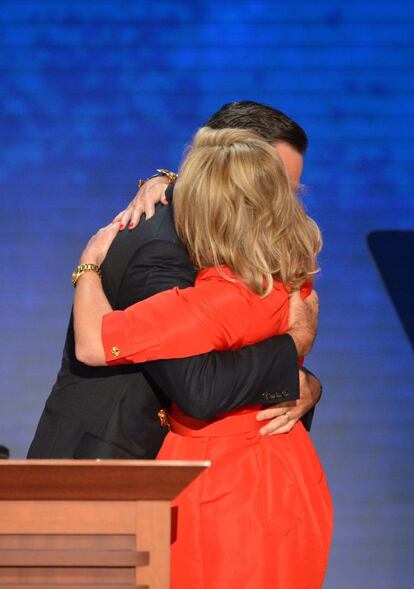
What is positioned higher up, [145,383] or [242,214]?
[242,214]

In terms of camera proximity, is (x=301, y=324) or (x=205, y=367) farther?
(x=301, y=324)

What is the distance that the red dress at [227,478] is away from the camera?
6.25ft

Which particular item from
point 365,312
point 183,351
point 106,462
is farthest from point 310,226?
point 365,312

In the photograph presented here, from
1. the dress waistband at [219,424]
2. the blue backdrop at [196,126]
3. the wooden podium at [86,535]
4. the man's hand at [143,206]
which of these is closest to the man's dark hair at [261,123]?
the man's hand at [143,206]

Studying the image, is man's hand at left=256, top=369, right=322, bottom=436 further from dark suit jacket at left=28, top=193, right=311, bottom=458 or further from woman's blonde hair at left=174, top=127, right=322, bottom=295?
woman's blonde hair at left=174, top=127, right=322, bottom=295

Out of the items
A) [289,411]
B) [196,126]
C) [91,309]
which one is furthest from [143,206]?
[196,126]

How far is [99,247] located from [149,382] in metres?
0.29

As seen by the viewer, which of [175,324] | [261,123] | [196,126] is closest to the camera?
[175,324]

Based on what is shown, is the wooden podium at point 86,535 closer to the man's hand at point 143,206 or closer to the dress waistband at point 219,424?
the dress waistband at point 219,424

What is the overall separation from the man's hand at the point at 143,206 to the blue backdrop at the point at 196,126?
1413mm

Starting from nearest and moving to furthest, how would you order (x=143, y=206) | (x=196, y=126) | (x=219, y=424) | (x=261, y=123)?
(x=219, y=424) → (x=143, y=206) → (x=261, y=123) → (x=196, y=126)

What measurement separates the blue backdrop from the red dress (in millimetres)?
1693

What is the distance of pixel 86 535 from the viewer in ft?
4.99

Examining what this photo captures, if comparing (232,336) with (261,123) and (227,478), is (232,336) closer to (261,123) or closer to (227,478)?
(227,478)
